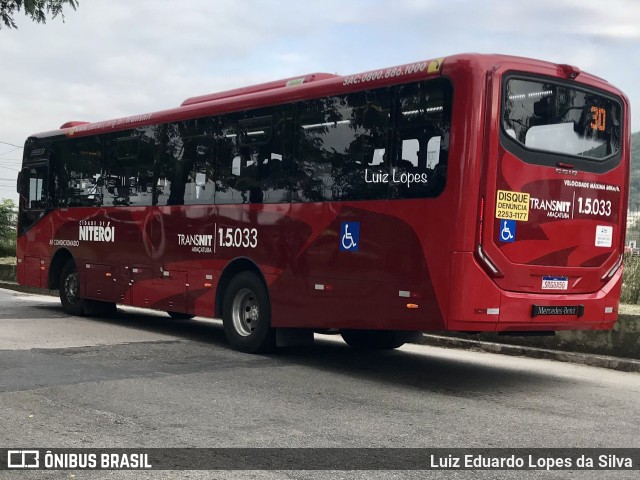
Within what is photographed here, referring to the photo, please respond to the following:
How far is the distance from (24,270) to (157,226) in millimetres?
5215

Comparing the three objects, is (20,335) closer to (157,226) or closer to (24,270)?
(157,226)

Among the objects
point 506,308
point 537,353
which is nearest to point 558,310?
point 506,308

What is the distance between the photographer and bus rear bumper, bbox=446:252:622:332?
852 centimetres

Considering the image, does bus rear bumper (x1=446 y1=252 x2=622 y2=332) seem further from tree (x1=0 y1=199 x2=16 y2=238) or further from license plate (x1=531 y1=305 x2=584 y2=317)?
tree (x1=0 y1=199 x2=16 y2=238)

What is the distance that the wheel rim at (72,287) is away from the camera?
1548cm

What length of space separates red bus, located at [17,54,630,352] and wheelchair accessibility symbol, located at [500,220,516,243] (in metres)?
0.02

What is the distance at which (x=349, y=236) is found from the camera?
973cm

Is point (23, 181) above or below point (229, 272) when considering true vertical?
above

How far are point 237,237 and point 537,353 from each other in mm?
4526

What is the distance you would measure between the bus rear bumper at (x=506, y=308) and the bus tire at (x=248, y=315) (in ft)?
10.3

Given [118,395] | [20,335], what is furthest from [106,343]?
[118,395]

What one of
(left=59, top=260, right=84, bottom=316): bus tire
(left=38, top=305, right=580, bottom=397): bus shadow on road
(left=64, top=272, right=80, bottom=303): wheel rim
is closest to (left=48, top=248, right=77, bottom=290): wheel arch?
(left=59, top=260, right=84, bottom=316): bus tire

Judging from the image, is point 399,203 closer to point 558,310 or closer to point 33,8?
point 558,310

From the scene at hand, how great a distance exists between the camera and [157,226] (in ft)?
43.1
